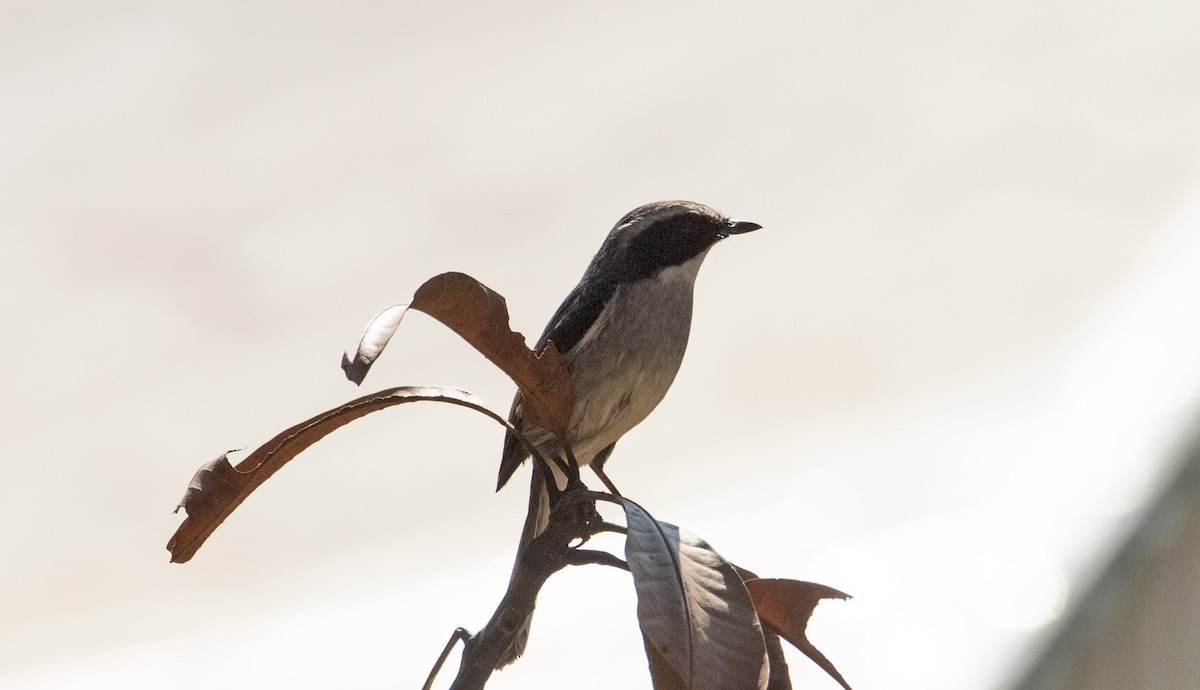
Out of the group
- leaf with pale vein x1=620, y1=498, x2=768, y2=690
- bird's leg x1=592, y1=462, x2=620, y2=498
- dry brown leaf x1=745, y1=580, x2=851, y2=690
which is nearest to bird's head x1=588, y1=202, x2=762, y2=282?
bird's leg x1=592, y1=462, x2=620, y2=498

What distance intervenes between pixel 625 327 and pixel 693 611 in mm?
1324

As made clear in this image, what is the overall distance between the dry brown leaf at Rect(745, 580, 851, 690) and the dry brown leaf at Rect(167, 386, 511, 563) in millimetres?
502

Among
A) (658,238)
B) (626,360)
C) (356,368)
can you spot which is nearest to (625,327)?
(626,360)

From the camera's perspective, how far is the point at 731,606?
1324 mm

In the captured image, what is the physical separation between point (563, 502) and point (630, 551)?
0.17 metres

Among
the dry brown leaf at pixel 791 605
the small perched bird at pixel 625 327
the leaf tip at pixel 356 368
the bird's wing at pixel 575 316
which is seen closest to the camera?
the leaf tip at pixel 356 368

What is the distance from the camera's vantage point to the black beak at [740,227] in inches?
113

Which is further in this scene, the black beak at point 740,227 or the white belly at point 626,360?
the black beak at point 740,227

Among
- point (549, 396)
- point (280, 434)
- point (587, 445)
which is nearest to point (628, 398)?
point (587, 445)

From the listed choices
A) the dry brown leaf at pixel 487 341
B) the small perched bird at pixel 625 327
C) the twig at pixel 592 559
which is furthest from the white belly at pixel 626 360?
the twig at pixel 592 559

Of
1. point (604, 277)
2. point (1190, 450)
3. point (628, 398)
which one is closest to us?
point (628, 398)

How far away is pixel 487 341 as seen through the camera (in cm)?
146

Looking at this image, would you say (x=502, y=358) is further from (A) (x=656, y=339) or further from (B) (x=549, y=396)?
(A) (x=656, y=339)

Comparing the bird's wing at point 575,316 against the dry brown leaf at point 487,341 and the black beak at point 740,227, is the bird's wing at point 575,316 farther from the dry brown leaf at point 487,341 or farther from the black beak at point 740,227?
the dry brown leaf at point 487,341
